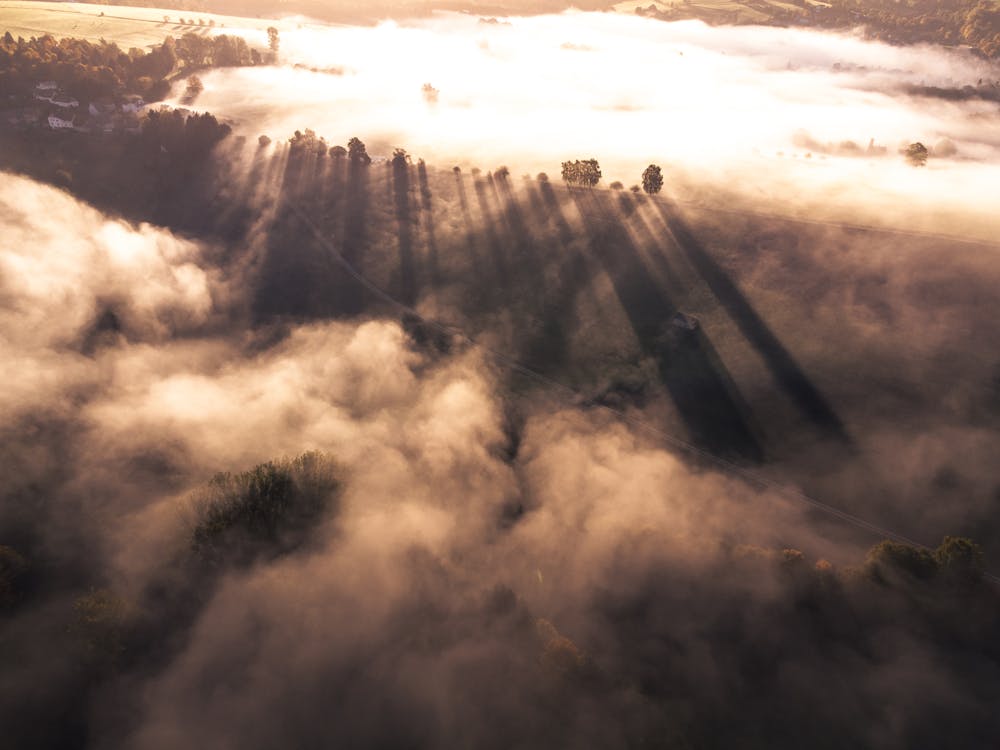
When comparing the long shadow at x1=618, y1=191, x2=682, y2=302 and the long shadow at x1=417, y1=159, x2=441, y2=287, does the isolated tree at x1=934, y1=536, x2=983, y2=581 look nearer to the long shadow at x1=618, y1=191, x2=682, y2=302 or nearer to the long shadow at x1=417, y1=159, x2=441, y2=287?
the long shadow at x1=618, y1=191, x2=682, y2=302

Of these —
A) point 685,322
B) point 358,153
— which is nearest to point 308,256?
point 358,153

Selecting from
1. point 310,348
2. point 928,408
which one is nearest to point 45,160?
point 310,348

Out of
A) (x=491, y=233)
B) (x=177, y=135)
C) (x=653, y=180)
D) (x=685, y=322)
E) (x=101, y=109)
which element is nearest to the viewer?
(x=685, y=322)

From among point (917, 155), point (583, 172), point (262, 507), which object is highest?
point (917, 155)

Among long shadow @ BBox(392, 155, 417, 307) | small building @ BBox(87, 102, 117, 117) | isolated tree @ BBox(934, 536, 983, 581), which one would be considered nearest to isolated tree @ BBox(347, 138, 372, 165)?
long shadow @ BBox(392, 155, 417, 307)

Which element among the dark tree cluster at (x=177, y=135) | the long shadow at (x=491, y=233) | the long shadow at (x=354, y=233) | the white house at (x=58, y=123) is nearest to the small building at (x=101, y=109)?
the white house at (x=58, y=123)

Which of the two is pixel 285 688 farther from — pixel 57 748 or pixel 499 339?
pixel 499 339

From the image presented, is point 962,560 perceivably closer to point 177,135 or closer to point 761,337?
point 761,337
